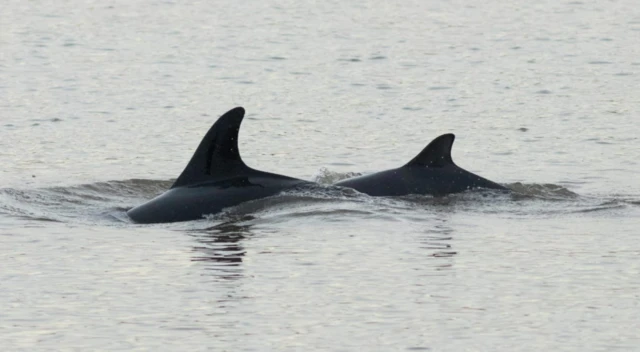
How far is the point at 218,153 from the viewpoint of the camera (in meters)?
15.4

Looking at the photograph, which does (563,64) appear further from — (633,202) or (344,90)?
(633,202)

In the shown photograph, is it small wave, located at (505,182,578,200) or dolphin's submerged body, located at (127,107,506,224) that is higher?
dolphin's submerged body, located at (127,107,506,224)

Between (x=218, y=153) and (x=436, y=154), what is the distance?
271 centimetres

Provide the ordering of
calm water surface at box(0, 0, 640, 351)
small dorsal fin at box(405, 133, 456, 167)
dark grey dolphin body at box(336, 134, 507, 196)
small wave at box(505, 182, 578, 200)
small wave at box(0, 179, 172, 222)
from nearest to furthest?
calm water surface at box(0, 0, 640, 351)
small wave at box(0, 179, 172, 222)
small dorsal fin at box(405, 133, 456, 167)
dark grey dolphin body at box(336, 134, 507, 196)
small wave at box(505, 182, 578, 200)

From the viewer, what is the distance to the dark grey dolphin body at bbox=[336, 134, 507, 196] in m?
16.8

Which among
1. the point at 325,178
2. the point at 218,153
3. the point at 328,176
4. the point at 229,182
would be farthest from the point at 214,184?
the point at 328,176

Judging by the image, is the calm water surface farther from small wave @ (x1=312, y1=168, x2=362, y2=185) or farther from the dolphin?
the dolphin

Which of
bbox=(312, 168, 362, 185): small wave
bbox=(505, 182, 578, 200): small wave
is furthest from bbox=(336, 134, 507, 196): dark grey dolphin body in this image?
bbox=(312, 168, 362, 185): small wave

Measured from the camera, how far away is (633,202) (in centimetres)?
1698

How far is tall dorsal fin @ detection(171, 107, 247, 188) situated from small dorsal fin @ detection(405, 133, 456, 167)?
7.07 feet

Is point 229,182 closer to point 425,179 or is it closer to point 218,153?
point 218,153

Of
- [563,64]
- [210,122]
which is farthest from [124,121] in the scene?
[563,64]

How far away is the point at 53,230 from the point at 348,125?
31.6 ft

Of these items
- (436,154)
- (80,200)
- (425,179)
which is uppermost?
(436,154)
